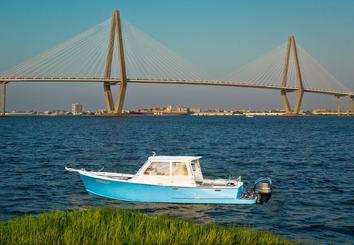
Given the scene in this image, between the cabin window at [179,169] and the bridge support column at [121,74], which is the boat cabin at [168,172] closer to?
the cabin window at [179,169]

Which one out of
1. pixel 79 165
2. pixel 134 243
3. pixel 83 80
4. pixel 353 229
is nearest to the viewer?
pixel 134 243

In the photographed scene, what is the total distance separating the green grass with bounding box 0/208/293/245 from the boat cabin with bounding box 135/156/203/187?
632 centimetres

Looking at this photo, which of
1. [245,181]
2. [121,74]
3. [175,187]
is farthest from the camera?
[121,74]

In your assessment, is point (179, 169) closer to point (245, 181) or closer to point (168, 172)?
point (168, 172)

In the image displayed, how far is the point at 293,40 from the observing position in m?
125

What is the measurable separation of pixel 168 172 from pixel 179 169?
1.28ft

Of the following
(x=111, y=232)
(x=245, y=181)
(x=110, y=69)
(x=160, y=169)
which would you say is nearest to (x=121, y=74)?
(x=110, y=69)

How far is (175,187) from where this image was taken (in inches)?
665

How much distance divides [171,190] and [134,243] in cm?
807

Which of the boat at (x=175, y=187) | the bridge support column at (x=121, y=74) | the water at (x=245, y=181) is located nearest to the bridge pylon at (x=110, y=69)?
the bridge support column at (x=121, y=74)

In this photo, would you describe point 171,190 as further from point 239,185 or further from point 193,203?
point 239,185

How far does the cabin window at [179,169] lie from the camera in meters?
17.2

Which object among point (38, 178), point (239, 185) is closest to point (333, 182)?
point (239, 185)

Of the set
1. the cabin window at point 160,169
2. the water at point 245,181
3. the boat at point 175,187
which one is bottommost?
the water at point 245,181
